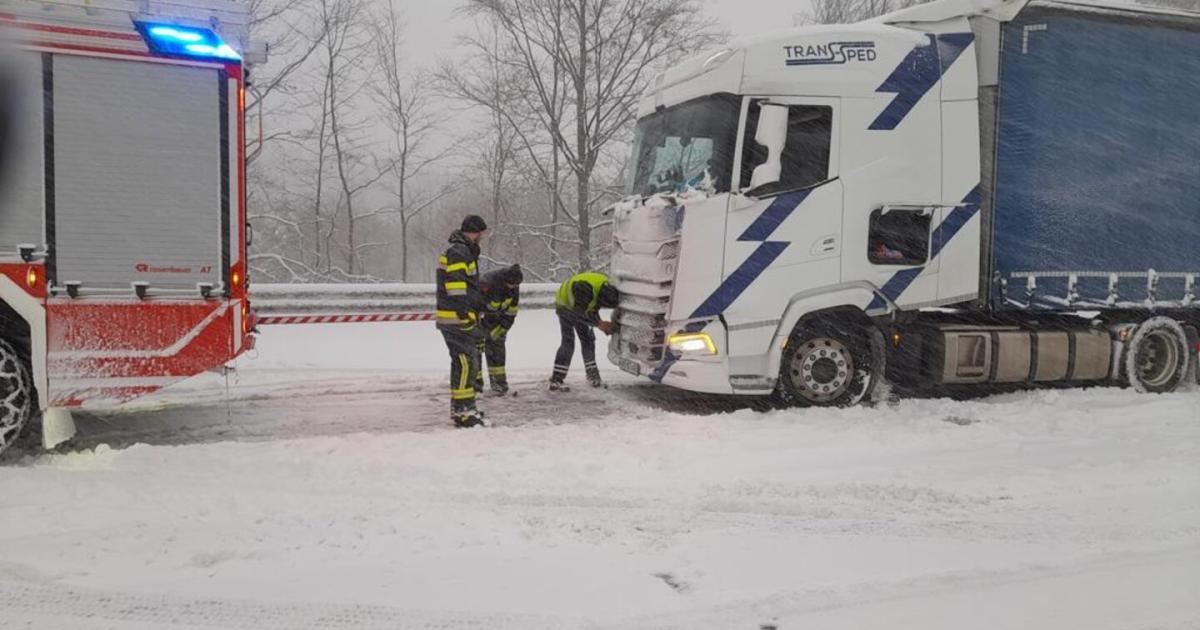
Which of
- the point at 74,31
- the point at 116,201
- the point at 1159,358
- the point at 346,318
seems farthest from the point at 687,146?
the point at 346,318

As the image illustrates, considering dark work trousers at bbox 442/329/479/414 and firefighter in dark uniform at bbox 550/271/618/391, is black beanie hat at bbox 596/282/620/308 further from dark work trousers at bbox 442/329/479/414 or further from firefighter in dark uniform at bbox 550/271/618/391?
dark work trousers at bbox 442/329/479/414

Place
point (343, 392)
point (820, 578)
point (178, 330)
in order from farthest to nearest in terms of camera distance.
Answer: point (343, 392) → point (178, 330) → point (820, 578)

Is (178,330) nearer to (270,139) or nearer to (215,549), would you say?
(215,549)

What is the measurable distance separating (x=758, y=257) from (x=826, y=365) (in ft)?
4.23

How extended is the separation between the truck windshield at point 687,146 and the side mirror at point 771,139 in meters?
0.25

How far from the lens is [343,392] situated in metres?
8.27

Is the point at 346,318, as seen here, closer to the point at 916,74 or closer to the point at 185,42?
the point at 185,42

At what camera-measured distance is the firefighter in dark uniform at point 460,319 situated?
21.5 ft

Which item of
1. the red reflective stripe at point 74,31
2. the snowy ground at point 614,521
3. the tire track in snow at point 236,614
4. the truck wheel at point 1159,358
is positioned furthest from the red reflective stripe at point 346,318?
the truck wheel at point 1159,358

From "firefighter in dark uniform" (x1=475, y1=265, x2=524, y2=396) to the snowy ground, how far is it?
1015mm

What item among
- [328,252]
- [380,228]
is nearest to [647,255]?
[328,252]

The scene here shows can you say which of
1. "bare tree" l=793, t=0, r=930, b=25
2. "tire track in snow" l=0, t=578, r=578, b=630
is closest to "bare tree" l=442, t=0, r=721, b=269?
"bare tree" l=793, t=0, r=930, b=25

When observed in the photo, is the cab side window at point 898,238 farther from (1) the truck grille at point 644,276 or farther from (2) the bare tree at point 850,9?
(2) the bare tree at point 850,9

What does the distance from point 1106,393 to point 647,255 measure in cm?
510
